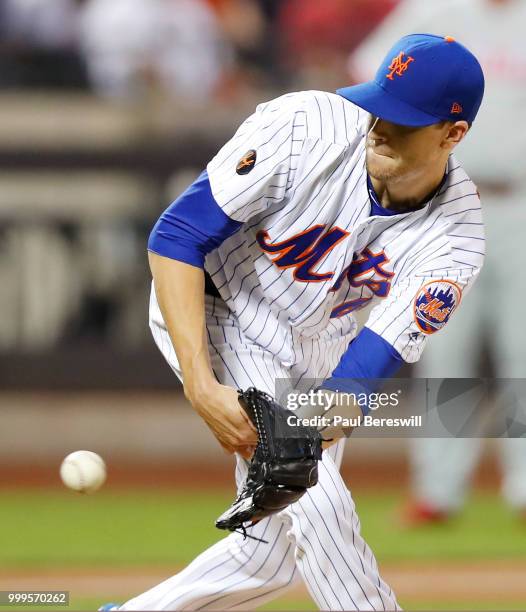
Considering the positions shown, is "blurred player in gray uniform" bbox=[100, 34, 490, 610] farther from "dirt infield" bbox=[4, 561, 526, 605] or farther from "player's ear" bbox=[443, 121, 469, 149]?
"dirt infield" bbox=[4, 561, 526, 605]

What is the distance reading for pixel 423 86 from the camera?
10.5 ft

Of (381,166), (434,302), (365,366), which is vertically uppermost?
(381,166)

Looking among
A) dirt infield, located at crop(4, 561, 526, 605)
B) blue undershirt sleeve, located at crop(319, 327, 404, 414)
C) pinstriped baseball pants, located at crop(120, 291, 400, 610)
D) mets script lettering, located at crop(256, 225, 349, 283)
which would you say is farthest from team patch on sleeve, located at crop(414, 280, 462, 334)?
dirt infield, located at crop(4, 561, 526, 605)

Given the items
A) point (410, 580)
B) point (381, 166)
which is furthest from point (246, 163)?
point (410, 580)

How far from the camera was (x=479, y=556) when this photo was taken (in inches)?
230

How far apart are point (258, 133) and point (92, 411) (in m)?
5.08

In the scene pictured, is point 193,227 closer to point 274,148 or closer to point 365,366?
point 274,148

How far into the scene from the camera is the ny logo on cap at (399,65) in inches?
127

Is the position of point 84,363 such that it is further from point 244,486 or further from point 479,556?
point 244,486

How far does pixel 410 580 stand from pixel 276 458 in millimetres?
2405

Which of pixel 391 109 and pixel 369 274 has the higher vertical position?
pixel 391 109

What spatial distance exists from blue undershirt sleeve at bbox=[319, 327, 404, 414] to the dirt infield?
1991mm

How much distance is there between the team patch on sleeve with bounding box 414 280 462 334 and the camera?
11.0 ft

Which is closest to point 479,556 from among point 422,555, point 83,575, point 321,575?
point 422,555
